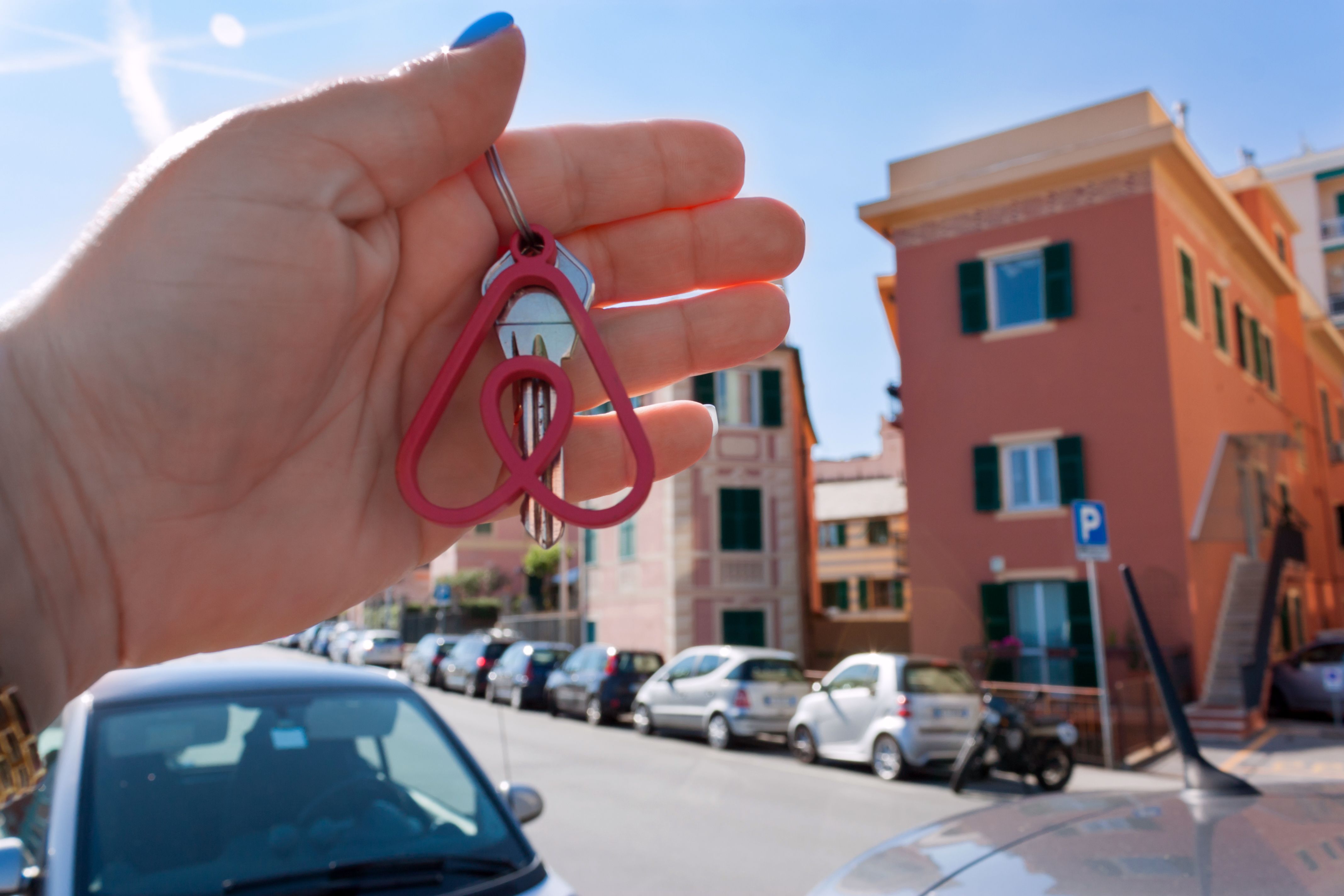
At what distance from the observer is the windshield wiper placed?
3.12 metres

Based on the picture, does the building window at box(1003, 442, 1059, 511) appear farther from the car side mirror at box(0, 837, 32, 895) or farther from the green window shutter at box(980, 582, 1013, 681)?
the car side mirror at box(0, 837, 32, 895)

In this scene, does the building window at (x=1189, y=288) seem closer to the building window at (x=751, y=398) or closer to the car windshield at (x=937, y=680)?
the building window at (x=751, y=398)

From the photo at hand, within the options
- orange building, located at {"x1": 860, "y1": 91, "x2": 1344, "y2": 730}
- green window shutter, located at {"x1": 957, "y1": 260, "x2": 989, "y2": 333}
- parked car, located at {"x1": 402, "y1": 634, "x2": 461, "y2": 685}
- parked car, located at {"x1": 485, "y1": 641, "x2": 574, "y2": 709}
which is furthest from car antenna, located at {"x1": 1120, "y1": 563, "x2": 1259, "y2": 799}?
parked car, located at {"x1": 402, "y1": 634, "x2": 461, "y2": 685}

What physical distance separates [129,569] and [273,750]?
2109mm

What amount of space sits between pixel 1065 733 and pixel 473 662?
1796cm

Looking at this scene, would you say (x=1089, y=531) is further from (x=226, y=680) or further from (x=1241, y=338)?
(x=1241, y=338)

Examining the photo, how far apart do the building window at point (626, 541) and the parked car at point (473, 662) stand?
3783 millimetres

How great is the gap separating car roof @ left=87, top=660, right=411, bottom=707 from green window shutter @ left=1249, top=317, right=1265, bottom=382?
26991mm

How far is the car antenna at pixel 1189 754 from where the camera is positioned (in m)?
3.03

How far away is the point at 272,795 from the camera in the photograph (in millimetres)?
3527

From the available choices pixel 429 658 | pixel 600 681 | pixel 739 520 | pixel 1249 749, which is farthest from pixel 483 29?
pixel 429 658

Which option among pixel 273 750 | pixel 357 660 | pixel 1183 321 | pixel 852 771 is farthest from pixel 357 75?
pixel 357 660

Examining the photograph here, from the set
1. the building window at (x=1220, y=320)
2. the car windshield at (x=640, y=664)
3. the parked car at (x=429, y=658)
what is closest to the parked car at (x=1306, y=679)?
the building window at (x=1220, y=320)

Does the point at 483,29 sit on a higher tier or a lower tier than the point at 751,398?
lower
